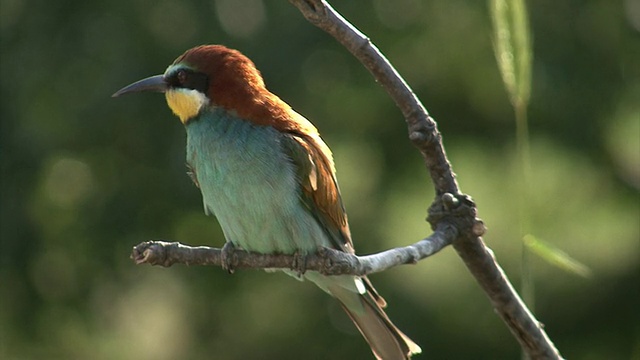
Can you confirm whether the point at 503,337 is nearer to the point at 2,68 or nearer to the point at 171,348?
the point at 171,348

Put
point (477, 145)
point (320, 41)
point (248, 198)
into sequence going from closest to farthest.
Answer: point (248, 198)
point (320, 41)
point (477, 145)

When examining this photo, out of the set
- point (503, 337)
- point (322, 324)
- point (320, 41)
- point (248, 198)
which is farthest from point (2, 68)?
point (503, 337)

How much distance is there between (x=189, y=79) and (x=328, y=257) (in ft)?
2.82

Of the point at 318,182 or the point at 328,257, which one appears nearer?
the point at 328,257

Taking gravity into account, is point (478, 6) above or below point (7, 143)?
above

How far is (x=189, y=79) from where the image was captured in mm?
2639

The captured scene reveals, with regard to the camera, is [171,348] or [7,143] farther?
[171,348]

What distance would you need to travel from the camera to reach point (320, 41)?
430cm

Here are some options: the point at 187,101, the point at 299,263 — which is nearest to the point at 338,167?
the point at 187,101

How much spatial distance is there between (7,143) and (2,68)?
0.33m

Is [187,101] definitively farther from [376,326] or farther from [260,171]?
[376,326]

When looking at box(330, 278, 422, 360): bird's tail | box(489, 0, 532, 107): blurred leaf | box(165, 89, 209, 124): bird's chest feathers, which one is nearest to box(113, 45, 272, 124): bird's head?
box(165, 89, 209, 124): bird's chest feathers

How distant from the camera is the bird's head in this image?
8.57ft

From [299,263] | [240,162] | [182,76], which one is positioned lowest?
[299,263]
